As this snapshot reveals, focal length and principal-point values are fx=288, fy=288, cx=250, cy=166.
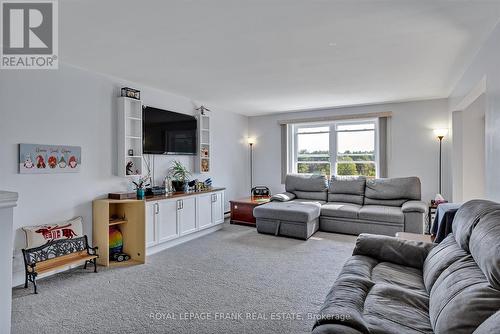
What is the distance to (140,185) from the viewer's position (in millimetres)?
3934

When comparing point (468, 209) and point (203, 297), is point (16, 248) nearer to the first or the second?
point (203, 297)

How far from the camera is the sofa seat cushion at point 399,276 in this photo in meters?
1.90

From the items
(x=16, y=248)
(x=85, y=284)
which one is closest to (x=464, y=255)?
(x=85, y=284)

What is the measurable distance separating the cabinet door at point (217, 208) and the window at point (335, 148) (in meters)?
2.12

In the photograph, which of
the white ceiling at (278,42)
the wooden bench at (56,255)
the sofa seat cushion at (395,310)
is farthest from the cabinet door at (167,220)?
the sofa seat cushion at (395,310)

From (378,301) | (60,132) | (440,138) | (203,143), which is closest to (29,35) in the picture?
(60,132)

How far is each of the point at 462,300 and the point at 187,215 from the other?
12.0 feet

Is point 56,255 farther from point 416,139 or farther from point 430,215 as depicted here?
point 416,139

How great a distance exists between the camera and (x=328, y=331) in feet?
4.10

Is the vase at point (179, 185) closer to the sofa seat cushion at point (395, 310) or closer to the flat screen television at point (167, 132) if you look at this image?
the flat screen television at point (167, 132)

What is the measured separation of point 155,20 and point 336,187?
4.36 meters

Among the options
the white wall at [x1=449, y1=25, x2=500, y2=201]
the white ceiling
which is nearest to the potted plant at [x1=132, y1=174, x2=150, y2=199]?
the white ceiling

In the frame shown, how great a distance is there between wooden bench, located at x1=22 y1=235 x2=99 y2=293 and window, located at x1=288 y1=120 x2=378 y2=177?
14.6 feet

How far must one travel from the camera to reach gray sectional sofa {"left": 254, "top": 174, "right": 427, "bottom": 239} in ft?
14.7
